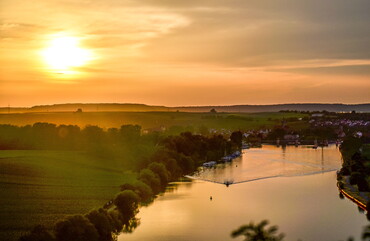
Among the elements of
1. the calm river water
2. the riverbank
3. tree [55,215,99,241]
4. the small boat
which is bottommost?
the calm river water

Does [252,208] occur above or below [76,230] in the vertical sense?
below

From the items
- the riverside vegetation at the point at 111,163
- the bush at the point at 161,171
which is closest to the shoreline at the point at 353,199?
the riverside vegetation at the point at 111,163

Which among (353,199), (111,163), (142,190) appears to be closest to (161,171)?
(142,190)

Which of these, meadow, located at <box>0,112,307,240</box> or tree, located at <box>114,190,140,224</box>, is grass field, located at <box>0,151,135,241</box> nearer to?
meadow, located at <box>0,112,307,240</box>

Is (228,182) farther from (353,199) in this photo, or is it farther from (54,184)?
(54,184)

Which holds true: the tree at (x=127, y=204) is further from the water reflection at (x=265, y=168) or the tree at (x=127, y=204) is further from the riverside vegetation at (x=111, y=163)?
the water reflection at (x=265, y=168)

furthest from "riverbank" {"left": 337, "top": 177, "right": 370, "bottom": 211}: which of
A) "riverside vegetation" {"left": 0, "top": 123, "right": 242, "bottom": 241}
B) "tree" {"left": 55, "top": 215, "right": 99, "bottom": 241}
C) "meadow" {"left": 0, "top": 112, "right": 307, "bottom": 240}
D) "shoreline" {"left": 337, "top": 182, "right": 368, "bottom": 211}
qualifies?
"tree" {"left": 55, "top": 215, "right": 99, "bottom": 241}
